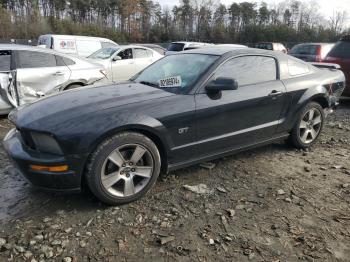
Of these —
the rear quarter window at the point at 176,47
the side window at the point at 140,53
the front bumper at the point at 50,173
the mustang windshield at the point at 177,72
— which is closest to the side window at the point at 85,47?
the side window at the point at 140,53

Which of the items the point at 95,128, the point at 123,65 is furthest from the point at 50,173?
the point at 123,65

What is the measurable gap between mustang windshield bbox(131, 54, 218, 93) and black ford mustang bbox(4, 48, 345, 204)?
0.01 metres

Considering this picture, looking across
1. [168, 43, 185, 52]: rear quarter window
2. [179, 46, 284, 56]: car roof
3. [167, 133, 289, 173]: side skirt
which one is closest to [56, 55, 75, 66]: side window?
[179, 46, 284, 56]: car roof

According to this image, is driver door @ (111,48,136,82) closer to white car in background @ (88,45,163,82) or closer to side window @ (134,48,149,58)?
white car in background @ (88,45,163,82)

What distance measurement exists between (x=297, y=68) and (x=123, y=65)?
712 centimetres

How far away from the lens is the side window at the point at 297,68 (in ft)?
15.4

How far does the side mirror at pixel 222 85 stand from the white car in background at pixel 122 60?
7276 mm

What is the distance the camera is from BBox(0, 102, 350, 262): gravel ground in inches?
107

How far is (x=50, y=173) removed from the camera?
301 cm

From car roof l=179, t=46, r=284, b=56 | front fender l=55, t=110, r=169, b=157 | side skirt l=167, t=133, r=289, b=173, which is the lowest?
side skirt l=167, t=133, r=289, b=173

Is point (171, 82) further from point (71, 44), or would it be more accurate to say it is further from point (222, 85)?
point (71, 44)

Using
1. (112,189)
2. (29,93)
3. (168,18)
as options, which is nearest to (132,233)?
(112,189)

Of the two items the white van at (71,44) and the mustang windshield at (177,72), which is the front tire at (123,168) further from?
the white van at (71,44)

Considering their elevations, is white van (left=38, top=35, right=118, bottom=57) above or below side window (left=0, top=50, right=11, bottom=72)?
above
